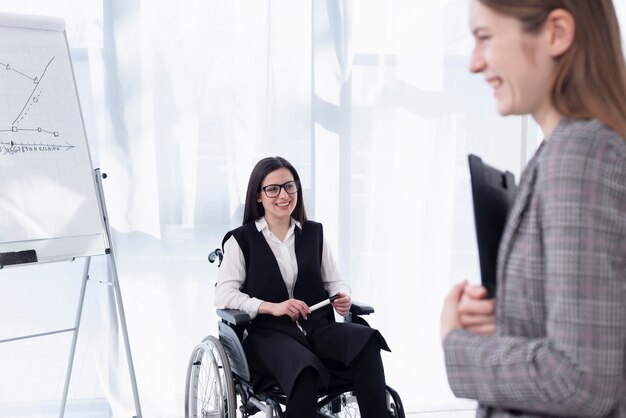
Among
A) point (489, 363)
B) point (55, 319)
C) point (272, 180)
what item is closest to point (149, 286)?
point (55, 319)

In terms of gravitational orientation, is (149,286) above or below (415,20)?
below

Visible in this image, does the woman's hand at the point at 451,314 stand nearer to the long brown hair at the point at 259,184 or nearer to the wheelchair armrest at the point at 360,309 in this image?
the wheelchair armrest at the point at 360,309

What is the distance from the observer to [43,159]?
2.64 m

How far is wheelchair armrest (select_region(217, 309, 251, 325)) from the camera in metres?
2.42

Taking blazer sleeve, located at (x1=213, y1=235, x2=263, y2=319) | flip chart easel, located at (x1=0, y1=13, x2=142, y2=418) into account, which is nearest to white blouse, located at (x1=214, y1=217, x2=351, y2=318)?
blazer sleeve, located at (x1=213, y1=235, x2=263, y2=319)

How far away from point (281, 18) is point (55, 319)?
1.74m

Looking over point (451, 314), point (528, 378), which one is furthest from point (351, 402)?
point (528, 378)

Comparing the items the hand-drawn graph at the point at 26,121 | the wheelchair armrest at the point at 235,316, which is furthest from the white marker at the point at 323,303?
the hand-drawn graph at the point at 26,121

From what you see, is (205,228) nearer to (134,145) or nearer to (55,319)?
(134,145)

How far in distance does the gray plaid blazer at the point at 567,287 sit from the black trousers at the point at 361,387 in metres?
1.52

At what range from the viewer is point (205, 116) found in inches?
128

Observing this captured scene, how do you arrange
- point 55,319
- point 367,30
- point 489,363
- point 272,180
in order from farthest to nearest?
point 367,30 → point 55,319 → point 272,180 → point 489,363

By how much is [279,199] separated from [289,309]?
1.50ft

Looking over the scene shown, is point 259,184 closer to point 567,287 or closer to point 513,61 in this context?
point 513,61
